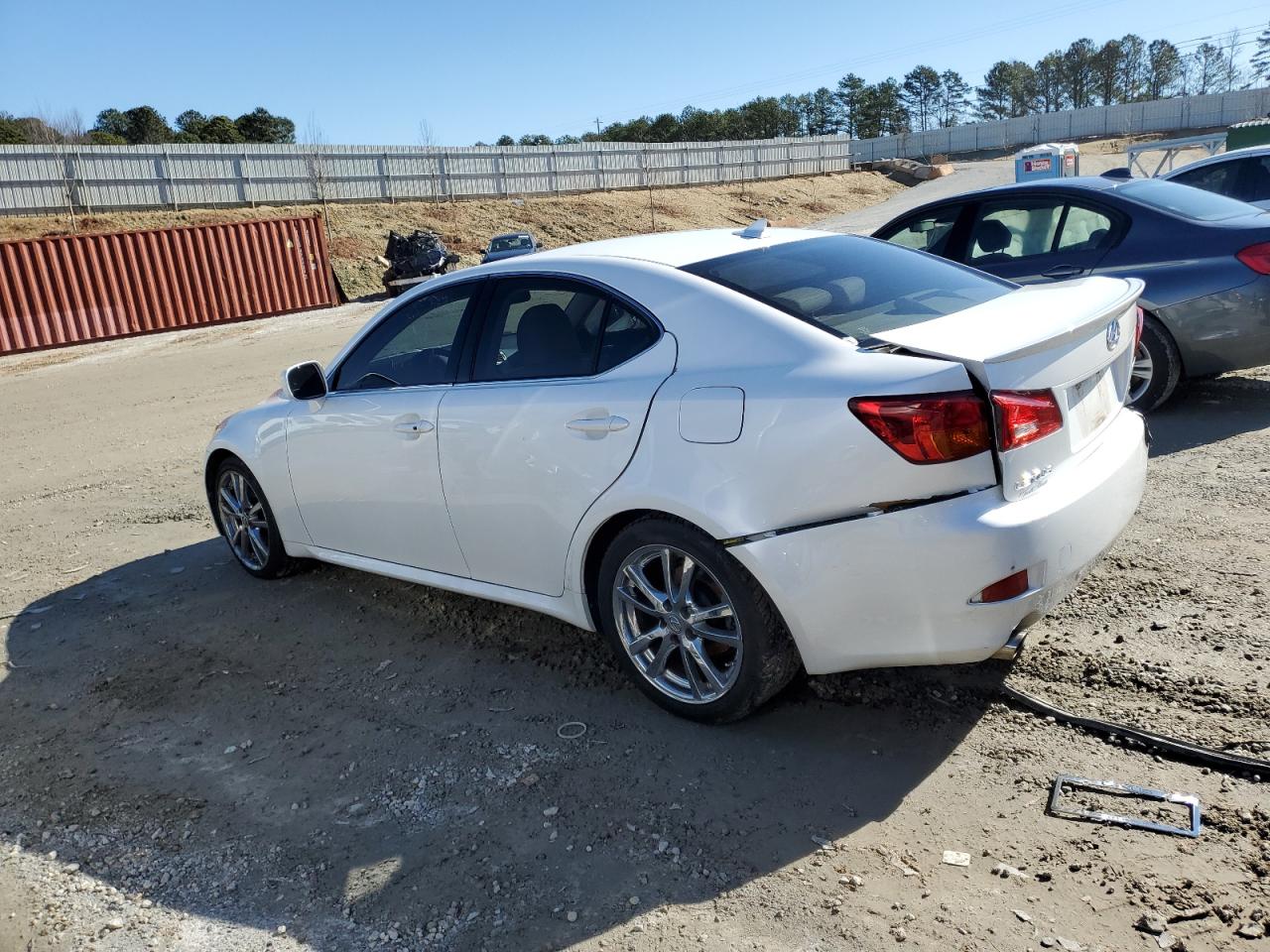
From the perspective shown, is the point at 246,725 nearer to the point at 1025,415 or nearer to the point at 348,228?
the point at 1025,415

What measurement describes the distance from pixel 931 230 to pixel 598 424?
519cm

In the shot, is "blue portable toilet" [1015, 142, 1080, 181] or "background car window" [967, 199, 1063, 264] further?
"blue portable toilet" [1015, 142, 1080, 181]

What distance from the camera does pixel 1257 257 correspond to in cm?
639

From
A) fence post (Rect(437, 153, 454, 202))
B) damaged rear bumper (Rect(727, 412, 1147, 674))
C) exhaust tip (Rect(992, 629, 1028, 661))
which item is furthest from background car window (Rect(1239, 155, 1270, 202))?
fence post (Rect(437, 153, 454, 202))

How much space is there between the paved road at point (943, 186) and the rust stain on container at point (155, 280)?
2119 cm

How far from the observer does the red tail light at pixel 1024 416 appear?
9.95ft

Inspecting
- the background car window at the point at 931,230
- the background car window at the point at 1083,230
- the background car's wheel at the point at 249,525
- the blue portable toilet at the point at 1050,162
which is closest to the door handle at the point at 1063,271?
the background car window at the point at 1083,230

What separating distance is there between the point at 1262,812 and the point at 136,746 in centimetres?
377

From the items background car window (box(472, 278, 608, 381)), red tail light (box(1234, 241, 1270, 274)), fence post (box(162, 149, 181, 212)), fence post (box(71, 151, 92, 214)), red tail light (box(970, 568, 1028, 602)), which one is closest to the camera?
red tail light (box(970, 568, 1028, 602))

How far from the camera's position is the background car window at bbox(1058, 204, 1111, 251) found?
6.94 metres

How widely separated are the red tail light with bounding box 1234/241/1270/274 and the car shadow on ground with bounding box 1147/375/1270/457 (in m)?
0.98

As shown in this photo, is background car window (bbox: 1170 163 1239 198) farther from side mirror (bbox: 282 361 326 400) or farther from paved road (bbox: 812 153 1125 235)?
paved road (bbox: 812 153 1125 235)

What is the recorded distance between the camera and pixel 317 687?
170 inches

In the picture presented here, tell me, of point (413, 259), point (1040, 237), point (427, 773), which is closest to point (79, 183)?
point (413, 259)
